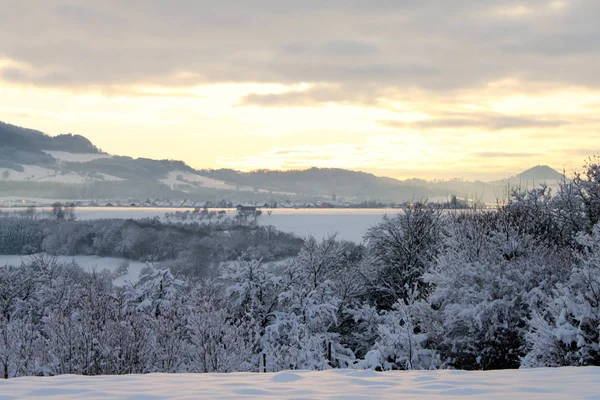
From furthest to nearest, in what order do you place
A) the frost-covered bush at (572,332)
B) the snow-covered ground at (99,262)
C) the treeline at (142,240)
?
the treeline at (142,240) < the snow-covered ground at (99,262) < the frost-covered bush at (572,332)

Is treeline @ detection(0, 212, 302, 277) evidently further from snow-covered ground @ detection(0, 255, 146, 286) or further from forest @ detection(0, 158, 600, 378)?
forest @ detection(0, 158, 600, 378)

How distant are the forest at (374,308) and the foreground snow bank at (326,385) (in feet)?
29.4

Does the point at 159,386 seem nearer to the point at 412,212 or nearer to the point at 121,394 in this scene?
the point at 121,394

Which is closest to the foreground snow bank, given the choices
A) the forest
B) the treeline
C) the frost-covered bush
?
the frost-covered bush

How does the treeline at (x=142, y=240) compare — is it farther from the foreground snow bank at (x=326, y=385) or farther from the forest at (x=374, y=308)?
the foreground snow bank at (x=326, y=385)

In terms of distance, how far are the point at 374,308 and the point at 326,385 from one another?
91.8 feet

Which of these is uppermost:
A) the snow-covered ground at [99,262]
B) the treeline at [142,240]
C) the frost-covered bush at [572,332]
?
the frost-covered bush at [572,332]

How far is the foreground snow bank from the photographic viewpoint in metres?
8.43

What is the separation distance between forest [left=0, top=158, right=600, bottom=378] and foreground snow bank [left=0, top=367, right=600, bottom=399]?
8.95m

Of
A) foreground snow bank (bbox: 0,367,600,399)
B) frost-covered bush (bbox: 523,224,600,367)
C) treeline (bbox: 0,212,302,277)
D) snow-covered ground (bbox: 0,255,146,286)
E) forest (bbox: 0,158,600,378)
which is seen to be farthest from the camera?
treeline (bbox: 0,212,302,277)

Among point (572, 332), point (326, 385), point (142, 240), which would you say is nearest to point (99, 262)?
point (142, 240)

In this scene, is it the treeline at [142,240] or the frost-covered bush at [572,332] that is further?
the treeline at [142,240]

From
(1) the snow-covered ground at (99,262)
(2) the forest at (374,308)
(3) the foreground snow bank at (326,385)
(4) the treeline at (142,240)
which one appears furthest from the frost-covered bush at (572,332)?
(4) the treeline at (142,240)

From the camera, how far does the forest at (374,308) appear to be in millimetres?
21891
